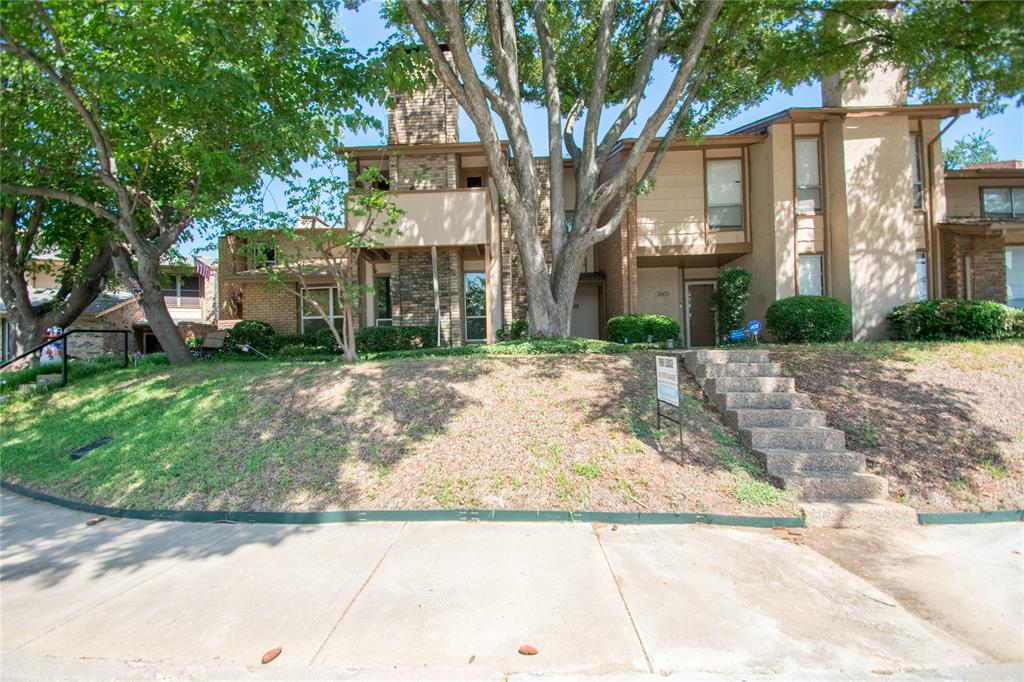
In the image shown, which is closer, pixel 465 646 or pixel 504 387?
pixel 465 646

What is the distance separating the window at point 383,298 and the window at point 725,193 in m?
9.74

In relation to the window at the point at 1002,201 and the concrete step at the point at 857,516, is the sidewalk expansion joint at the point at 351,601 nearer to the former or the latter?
the concrete step at the point at 857,516

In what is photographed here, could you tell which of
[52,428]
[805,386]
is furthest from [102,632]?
[805,386]

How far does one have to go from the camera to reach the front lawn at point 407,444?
5.62m

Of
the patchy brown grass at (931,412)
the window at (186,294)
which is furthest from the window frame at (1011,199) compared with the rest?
the window at (186,294)

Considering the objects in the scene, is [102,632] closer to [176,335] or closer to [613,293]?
[176,335]

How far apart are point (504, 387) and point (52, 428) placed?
770 cm

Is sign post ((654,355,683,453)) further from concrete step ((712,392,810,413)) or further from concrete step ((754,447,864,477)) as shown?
concrete step ((754,447,864,477))

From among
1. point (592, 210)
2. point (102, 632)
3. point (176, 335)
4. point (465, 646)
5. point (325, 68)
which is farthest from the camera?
point (176, 335)

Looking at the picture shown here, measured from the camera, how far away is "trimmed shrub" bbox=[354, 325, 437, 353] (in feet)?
44.7

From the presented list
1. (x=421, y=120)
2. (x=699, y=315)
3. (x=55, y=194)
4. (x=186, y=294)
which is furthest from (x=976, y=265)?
(x=186, y=294)

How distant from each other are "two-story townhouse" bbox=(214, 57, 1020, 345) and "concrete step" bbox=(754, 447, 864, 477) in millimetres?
8191

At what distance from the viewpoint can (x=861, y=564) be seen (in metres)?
4.23

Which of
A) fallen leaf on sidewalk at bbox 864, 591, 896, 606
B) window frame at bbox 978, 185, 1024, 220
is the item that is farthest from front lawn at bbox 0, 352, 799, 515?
window frame at bbox 978, 185, 1024, 220
